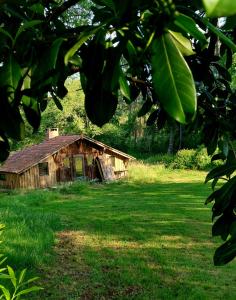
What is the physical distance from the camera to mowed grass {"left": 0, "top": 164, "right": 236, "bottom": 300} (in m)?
6.76

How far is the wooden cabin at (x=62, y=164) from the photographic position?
2273cm

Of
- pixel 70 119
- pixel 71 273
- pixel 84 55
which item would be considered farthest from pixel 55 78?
pixel 70 119

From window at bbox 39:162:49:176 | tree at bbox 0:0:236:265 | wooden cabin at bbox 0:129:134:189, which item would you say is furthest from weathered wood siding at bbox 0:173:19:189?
tree at bbox 0:0:236:265

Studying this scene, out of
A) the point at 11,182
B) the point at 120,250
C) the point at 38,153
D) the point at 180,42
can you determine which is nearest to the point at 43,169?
the point at 38,153

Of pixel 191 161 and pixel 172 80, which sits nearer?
pixel 172 80

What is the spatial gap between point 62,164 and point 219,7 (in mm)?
24423

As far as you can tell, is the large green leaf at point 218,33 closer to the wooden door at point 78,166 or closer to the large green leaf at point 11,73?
the large green leaf at point 11,73

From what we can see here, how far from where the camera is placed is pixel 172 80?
622mm

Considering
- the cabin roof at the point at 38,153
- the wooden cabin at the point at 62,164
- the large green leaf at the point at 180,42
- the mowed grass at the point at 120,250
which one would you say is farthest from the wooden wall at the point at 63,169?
the large green leaf at the point at 180,42

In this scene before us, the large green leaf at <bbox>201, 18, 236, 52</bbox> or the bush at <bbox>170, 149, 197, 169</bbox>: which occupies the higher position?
the bush at <bbox>170, 149, 197, 169</bbox>

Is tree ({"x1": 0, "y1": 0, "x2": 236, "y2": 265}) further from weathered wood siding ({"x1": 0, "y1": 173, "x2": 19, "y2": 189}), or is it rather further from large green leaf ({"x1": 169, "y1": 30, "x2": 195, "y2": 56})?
weathered wood siding ({"x1": 0, "y1": 173, "x2": 19, "y2": 189})

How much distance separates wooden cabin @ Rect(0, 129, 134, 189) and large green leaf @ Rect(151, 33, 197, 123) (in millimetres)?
21788

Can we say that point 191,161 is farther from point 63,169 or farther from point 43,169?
point 43,169

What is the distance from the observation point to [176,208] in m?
14.5
